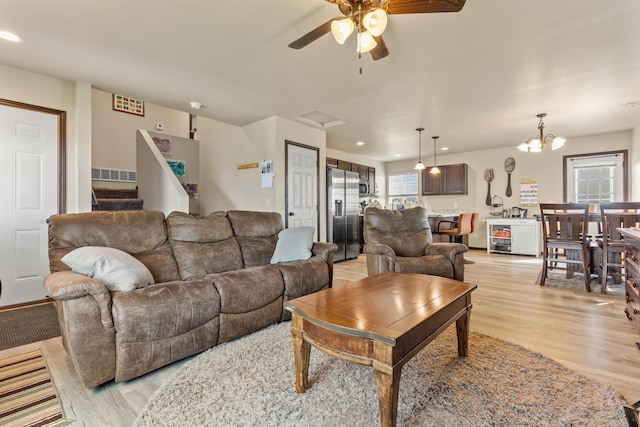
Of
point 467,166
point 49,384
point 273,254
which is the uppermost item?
point 467,166

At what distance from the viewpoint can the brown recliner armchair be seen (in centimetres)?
303

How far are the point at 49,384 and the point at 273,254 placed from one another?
1.79 meters

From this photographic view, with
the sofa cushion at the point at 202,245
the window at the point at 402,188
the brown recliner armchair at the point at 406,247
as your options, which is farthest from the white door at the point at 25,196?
the window at the point at 402,188

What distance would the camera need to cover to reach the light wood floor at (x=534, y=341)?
1.52 meters

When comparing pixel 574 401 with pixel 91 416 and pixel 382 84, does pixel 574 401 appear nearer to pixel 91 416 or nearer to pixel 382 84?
pixel 91 416

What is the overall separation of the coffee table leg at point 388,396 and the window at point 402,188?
24.1ft

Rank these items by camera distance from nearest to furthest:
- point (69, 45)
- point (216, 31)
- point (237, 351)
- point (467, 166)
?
point (237, 351), point (216, 31), point (69, 45), point (467, 166)

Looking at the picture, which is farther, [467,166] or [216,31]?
[467,166]

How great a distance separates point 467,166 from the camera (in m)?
7.18

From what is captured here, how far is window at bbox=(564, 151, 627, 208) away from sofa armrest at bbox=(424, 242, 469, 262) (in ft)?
15.3

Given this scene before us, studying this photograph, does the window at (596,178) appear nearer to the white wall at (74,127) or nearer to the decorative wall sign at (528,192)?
the decorative wall sign at (528,192)

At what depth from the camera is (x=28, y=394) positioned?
159 cm

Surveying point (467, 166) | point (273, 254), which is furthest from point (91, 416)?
point (467, 166)

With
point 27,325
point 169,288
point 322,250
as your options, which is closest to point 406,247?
point 322,250
